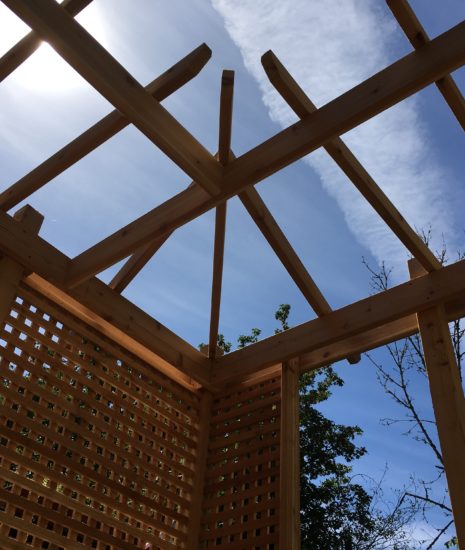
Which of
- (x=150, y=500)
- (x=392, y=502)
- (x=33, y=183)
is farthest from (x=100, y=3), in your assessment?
(x=392, y=502)

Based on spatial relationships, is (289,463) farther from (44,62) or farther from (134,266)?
(44,62)

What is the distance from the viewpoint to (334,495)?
812cm

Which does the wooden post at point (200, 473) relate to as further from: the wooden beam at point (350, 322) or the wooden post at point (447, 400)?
the wooden post at point (447, 400)

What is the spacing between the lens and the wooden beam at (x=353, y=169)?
2.19 metres

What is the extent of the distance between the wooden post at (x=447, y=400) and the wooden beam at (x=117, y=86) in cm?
123

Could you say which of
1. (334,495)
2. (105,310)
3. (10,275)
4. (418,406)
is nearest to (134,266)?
(105,310)

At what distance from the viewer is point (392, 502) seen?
23.1 feet

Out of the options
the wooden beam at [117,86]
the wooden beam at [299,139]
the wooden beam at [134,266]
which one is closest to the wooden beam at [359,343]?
the wooden beam at [134,266]

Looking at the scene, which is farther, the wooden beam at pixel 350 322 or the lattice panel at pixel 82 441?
the wooden beam at pixel 350 322

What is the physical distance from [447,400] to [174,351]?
1.58 m

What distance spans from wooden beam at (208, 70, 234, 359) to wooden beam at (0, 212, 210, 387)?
0.72 feet

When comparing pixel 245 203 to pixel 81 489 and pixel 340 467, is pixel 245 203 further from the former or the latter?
pixel 340 467

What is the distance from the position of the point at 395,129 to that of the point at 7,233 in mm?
2262

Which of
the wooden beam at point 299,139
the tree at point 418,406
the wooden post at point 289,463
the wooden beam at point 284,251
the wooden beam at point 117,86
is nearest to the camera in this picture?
the wooden beam at point 117,86
